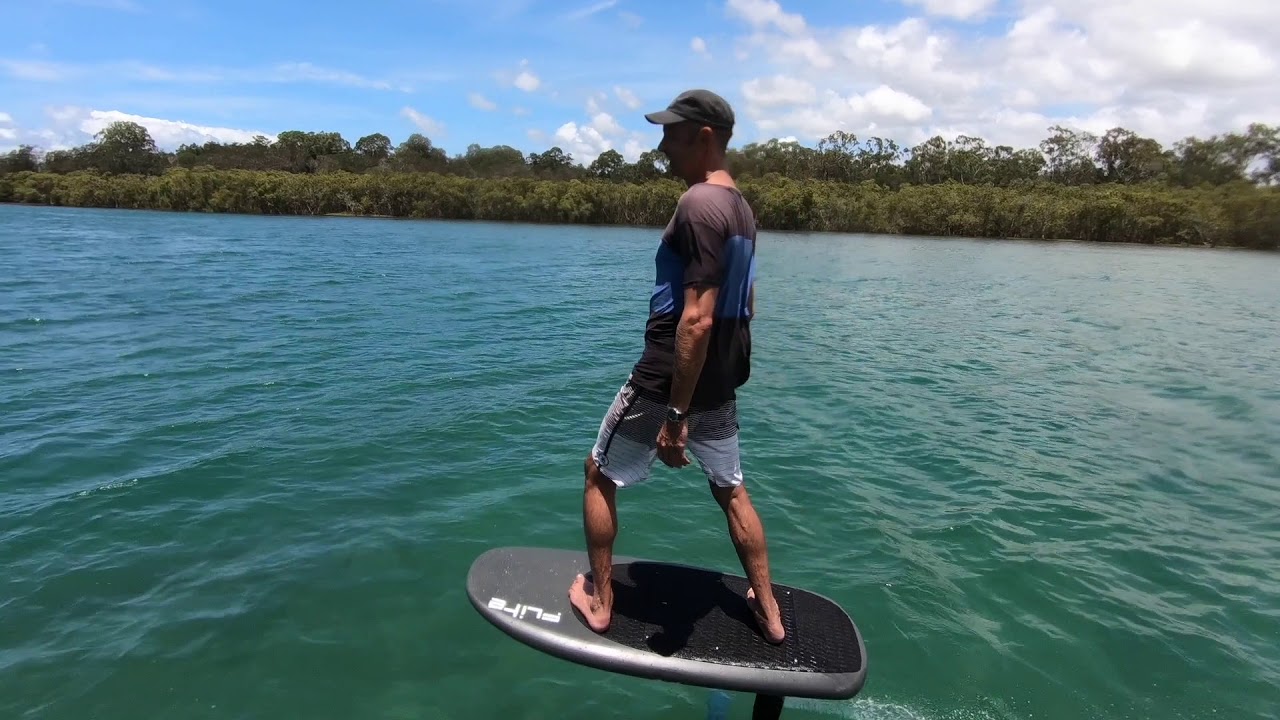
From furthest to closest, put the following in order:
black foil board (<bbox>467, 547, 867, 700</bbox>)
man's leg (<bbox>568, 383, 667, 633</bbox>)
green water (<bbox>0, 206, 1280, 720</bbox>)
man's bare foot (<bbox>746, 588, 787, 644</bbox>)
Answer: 1. green water (<bbox>0, 206, 1280, 720</bbox>)
2. man's bare foot (<bbox>746, 588, 787, 644</bbox>)
3. man's leg (<bbox>568, 383, 667, 633</bbox>)
4. black foil board (<bbox>467, 547, 867, 700</bbox>)

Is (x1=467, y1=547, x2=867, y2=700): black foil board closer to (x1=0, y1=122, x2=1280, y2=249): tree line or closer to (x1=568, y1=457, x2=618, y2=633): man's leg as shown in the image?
(x1=568, y1=457, x2=618, y2=633): man's leg

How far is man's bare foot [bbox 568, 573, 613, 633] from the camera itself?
428cm

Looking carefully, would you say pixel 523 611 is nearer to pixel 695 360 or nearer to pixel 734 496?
pixel 734 496

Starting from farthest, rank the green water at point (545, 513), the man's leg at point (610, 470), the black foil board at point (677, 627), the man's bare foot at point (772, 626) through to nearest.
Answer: the green water at point (545, 513)
the man's bare foot at point (772, 626)
the man's leg at point (610, 470)
the black foil board at point (677, 627)

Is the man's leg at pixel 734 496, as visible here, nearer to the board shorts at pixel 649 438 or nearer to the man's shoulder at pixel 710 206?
the board shorts at pixel 649 438

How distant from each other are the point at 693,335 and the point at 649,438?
794 mm

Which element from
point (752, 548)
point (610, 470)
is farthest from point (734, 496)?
point (610, 470)

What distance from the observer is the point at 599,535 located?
13.8 ft

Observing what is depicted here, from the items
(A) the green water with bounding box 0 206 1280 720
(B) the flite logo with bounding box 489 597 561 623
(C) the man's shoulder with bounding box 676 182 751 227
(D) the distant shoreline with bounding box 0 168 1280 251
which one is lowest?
(A) the green water with bounding box 0 206 1280 720

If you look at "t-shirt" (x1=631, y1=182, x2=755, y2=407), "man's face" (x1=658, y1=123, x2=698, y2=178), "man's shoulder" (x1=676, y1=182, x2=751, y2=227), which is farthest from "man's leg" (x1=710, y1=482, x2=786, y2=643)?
"man's face" (x1=658, y1=123, x2=698, y2=178)

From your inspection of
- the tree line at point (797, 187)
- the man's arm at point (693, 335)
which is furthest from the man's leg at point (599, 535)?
the tree line at point (797, 187)

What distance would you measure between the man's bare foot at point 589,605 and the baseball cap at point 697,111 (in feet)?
9.56

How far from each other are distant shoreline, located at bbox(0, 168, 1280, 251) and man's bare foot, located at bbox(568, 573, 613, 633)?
101228 millimetres

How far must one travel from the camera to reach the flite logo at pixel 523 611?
4.41 m
